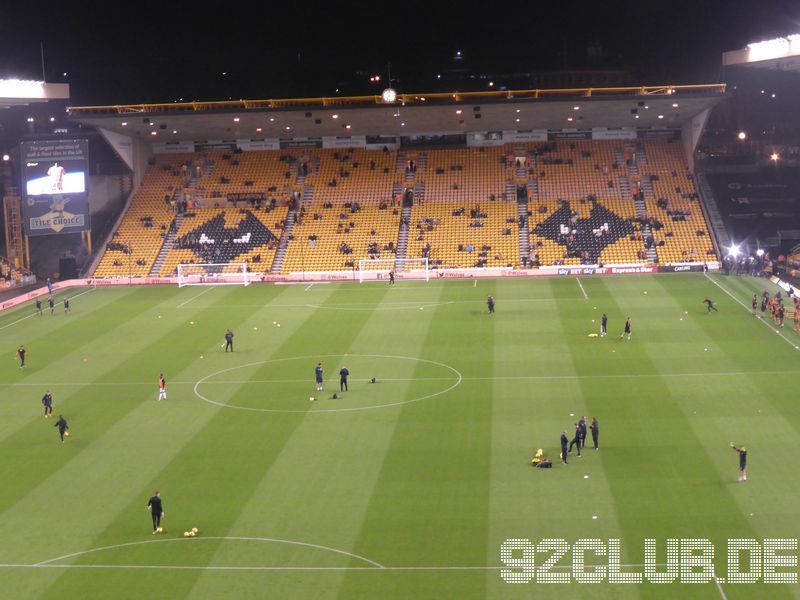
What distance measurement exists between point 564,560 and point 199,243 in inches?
2418

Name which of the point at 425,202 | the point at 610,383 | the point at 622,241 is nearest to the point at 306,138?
the point at 425,202

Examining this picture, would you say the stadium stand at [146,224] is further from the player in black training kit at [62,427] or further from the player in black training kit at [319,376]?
the player in black training kit at [62,427]

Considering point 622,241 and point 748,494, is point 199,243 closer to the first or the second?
point 622,241

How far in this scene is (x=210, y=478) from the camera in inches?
1242

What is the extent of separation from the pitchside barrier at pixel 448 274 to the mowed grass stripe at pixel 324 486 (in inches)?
1170

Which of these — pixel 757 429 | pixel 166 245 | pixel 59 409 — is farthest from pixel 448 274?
pixel 757 429

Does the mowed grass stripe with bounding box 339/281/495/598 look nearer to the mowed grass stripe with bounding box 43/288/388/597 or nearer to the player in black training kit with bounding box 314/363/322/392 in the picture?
the mowed grass stripe with bounding box 43/288/388/597

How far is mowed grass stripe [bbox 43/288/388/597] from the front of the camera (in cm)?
2608

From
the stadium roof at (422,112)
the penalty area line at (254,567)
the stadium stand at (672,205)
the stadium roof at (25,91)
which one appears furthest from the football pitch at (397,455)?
the stadium roof at (422,112)

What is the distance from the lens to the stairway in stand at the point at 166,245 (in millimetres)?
79000

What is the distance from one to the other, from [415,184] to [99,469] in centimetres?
5778

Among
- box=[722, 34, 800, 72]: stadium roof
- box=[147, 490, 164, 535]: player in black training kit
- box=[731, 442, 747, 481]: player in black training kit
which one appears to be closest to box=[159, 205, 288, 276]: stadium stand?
box=[722, 34, 800, 72]: stadium roof

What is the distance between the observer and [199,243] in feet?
268

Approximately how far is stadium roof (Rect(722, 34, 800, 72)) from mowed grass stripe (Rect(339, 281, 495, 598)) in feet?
103
